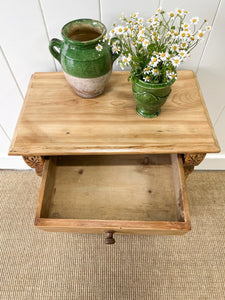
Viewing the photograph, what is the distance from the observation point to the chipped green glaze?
0.62 meters

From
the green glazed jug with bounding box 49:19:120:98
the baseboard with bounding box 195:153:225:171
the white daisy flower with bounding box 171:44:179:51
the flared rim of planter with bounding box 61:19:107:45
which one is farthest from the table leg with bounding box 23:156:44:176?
the baseboard with bounding box 195:153:225:171

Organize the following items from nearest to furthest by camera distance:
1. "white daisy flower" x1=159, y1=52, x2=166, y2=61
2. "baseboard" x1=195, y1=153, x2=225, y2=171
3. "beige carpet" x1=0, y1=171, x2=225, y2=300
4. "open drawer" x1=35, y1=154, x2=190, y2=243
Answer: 1. "white daisy flower" x1=159, y1=52, x2=166, y2=61
2. "open drawer" x1=35, y1=154, x2=190, y2=243
3. "beige carpet" x1=0, y1=171, x2=225, y2=300
4. "baseboard" x1=195, y1=153, x2=225, y2=171

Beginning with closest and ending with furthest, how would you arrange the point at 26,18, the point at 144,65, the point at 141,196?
the point at 144,65, the point at 26,18, the point at 141,196

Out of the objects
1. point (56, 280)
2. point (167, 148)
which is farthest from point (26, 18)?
point (56, 280)

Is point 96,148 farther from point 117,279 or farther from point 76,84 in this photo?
point 117,279

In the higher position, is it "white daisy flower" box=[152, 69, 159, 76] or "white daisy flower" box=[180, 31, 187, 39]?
"white daisy flower" box=[180, 31, 187, 39]

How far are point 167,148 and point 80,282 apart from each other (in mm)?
740

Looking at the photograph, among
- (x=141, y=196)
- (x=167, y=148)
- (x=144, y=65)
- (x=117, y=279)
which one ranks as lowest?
(x=117, y=279)

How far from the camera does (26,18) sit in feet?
2.36

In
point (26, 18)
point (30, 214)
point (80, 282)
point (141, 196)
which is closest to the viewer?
point (26, 18)

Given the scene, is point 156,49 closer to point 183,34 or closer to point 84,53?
point 183,34

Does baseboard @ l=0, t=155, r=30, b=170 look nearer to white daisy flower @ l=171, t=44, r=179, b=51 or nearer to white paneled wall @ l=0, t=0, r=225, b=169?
white paneled wall @ l=0, t=0, r=225, b=169

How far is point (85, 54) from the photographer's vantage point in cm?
63

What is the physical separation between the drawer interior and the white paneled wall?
34cm
